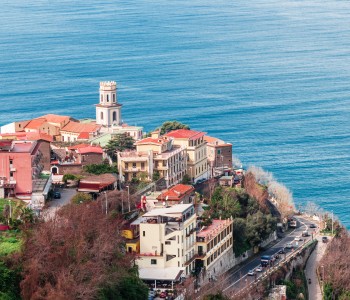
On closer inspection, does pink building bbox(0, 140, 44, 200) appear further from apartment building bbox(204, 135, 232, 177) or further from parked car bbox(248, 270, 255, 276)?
apartment building bbox(204, 135, 232, 177)

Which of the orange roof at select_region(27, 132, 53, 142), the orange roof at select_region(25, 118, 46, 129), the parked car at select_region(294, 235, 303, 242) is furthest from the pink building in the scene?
the orange roof at select_region(25, 118, 46, 129)

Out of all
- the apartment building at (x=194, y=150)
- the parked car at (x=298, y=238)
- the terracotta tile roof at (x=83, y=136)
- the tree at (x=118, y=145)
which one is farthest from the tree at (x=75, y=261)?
the terracotta tile roof at (x=83, y=136)

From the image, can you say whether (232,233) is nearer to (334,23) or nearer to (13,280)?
(13,280)

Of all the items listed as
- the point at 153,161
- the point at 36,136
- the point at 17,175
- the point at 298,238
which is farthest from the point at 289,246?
the point at 36,136

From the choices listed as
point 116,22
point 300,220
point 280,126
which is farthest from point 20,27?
point 300,220

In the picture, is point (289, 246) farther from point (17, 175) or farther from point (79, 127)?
point (79, 127)

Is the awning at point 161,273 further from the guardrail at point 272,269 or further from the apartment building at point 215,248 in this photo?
the guardrail at point 272,269

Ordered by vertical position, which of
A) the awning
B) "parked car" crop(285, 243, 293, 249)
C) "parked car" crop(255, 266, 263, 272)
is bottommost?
"parked car" crop(285, 243, 293, 249)
